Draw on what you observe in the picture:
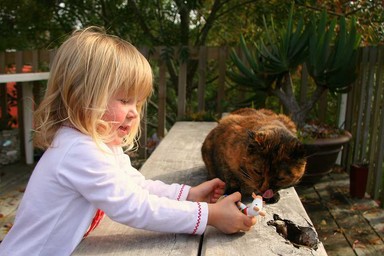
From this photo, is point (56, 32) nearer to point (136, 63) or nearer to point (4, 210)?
point (4, 210)

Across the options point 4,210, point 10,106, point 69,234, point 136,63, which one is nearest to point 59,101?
point 136,63

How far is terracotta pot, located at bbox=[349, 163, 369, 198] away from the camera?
3.91m

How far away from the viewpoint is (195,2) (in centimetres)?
545

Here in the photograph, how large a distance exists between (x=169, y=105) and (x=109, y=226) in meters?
5.30

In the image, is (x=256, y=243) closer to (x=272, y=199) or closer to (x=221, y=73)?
(x=272, y=199)

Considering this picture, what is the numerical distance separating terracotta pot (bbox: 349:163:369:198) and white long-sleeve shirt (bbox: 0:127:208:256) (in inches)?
113

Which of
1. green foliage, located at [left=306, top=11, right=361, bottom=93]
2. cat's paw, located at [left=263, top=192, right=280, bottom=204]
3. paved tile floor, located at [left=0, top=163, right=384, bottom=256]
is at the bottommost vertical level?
paved tile floor, located at [left=0, top=163, right=384, bottom=256]

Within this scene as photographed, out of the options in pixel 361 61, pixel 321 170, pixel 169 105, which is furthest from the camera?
pixel 169 105

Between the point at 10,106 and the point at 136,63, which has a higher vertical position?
the point at 136,63

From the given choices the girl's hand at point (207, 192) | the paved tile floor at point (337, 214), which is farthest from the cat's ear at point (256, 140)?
the paved tile floor at point (337, 214)

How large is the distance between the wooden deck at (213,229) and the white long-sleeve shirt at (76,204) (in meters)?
0.07

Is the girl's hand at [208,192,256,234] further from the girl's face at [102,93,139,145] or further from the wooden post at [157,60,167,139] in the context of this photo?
the wooden post at [157,60,167,139]

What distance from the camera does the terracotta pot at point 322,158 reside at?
3.86 m

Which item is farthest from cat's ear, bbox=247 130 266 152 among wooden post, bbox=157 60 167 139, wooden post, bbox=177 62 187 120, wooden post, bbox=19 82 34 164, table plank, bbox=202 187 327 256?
wooden post, bbox=19 82 34 164
